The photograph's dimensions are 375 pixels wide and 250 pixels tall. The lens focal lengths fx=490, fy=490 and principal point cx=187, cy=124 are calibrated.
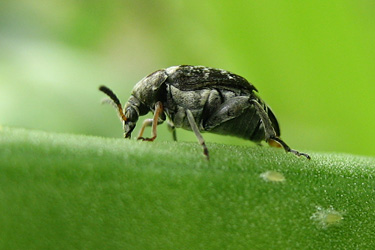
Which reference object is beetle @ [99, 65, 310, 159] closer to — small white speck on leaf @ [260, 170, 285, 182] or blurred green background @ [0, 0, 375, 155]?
blurred green background @ [0, 0, 375, 155]

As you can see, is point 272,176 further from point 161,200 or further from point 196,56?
point 196,56

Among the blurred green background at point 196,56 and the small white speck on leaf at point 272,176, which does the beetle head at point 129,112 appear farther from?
the small white speck on leaf at point 272,176

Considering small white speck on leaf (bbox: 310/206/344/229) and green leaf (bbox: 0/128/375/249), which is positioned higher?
green leaf (bbox: 0/128/375/249)

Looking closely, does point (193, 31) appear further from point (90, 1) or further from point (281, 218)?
point (281, 218)

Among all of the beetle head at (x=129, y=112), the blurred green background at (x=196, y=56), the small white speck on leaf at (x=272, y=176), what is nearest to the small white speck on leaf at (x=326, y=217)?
the small white speck on leaf at (x=272, y=176)

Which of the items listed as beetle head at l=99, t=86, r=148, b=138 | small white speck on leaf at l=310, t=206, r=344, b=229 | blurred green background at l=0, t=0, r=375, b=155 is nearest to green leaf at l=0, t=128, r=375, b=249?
small white speck on leaf at l=310, t=206, r=344, b=229
